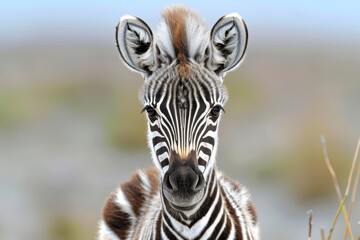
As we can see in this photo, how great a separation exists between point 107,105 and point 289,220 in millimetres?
11290

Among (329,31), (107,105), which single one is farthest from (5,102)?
(329,31)

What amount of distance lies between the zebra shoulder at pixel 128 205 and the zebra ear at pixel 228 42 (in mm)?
1660

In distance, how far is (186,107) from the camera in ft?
20.9

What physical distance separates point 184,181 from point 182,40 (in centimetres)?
92

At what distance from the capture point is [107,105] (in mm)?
26672

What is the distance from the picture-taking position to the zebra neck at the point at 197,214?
21.8 feet

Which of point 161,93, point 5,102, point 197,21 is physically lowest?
point 161,93

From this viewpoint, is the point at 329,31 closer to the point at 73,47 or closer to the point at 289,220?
the point at 73,47

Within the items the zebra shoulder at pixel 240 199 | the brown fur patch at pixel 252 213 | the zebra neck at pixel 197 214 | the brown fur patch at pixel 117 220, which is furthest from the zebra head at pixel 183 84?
the brown fur patch at pixel 117 220

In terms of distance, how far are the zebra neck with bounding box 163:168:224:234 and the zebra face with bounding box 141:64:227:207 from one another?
229 millimetres

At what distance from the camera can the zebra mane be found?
662 centimetres

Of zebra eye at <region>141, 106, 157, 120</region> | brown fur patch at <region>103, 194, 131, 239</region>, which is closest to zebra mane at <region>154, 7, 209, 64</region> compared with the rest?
zebra eye at <region>141, 106, 157, 120</region>

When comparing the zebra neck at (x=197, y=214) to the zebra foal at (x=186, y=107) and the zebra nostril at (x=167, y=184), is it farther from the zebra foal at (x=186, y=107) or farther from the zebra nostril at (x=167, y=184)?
the zebra nostril at (x=167, y=184)

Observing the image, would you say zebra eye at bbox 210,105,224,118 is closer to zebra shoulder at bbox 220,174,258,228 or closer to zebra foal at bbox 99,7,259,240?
zebra foal at bbox 99,7,259,240
